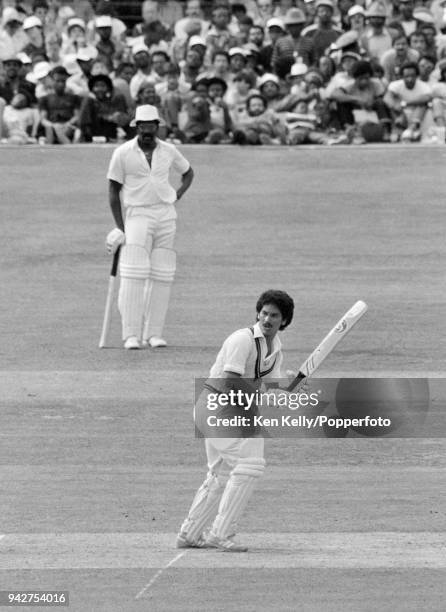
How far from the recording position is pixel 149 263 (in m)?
15.5

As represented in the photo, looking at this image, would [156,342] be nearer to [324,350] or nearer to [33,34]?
[324,350]

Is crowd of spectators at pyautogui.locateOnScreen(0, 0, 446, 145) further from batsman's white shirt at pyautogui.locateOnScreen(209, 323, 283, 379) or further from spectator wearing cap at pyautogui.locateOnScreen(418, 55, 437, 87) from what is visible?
batsman's white shirt at pyautogui.locateOnScreen(209, 323, 283, 379)

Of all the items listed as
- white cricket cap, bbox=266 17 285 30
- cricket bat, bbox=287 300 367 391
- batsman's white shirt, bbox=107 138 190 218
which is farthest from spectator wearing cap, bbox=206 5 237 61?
cricket bat, bbox=287 300 367 391

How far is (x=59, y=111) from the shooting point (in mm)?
24297

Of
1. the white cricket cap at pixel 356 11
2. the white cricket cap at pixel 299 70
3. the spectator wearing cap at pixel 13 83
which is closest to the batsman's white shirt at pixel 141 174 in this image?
the spectator wearing cap at pixel 13 83

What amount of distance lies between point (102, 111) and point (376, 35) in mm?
4582

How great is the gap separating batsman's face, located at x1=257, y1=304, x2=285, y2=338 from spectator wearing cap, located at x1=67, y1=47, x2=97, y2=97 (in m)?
15.2

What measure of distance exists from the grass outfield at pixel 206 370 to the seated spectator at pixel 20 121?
0.44 m

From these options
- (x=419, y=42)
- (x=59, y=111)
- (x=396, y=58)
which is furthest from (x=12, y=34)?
(x=419, y=42)

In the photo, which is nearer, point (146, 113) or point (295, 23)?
point (146, 113)

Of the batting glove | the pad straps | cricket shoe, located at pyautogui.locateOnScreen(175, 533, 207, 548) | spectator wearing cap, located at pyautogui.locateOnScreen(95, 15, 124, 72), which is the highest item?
spectator wearing cap, located at pyautogui.locateOnScreen(95, 15, 124, 72)

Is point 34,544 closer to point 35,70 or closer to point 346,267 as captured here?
point 346,267

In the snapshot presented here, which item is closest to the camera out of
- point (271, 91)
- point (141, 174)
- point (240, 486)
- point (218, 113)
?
point (240, 486)

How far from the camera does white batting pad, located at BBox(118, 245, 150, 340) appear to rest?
1541 centimetres
